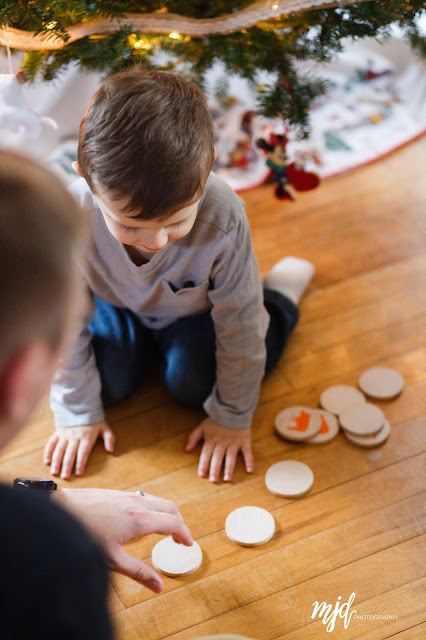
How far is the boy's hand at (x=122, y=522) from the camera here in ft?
2.77

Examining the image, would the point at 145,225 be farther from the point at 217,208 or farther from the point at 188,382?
the point at 188,382

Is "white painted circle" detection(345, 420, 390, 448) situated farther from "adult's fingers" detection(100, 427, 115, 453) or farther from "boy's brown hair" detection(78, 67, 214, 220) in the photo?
"boy's brown hair" detection(78, 67, 214, 220)

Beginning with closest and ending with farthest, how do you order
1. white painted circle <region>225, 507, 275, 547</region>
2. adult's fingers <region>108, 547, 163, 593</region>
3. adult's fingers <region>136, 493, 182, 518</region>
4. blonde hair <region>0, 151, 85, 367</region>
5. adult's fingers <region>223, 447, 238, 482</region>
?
blonde hair <region>0, 151, 85, 367</region> < adult's fingers <region>108, 547, 163, 593</region> < adult's fingers <region>136, 493, 182, 518</region> < white painted circle <region>225, 507, 275, 547</region> < adult's fingers <region>223, 447, 238, 482</region>

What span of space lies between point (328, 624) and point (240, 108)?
1.59 m

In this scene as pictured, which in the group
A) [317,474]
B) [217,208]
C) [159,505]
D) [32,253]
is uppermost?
[32,253]

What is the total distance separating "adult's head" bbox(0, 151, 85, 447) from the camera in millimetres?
512

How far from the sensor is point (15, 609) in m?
0.52

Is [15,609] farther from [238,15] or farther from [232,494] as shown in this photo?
[238,15]

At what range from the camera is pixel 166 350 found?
1.32 metres

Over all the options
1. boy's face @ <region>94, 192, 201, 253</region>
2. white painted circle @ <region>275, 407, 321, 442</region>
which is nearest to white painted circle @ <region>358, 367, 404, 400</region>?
white painted circle @ <region>275, 407, 321, 442</region>

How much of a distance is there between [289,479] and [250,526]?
0.11 m

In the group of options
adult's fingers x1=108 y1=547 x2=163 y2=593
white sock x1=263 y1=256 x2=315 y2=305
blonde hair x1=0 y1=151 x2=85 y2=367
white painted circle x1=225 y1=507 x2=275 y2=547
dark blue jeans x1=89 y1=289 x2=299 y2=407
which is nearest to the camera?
blonde hair x1=0 y1=151 x2=85 y2=367

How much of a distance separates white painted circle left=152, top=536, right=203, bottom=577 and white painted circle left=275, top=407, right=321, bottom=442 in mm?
271

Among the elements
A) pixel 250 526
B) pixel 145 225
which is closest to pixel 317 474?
pixel 250 526
